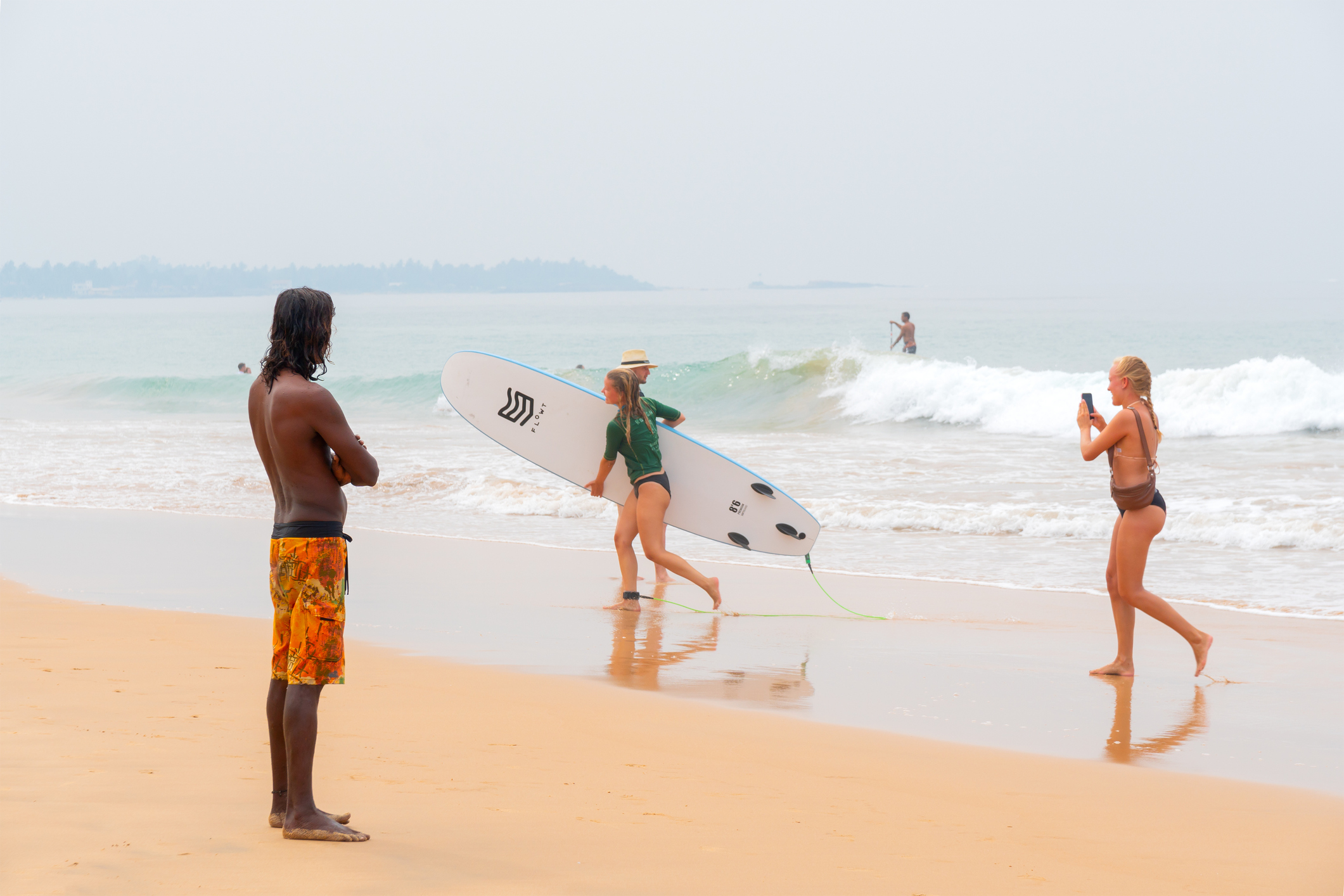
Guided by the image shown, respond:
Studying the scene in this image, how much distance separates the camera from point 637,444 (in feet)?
20.7

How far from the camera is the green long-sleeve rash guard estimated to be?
6250 mm

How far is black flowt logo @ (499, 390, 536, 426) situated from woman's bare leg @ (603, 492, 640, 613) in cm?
124

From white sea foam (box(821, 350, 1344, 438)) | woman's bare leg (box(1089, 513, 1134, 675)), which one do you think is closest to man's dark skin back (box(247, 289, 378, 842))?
woman's bare leg (box(1089, 513, 1134, 675))

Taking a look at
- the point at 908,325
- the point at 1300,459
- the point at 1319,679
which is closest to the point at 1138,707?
the point at 1319,679

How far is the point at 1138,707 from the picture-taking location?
459 centimetres

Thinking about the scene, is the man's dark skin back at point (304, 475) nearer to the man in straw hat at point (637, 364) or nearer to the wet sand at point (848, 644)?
the wet sand at point (848, 644)

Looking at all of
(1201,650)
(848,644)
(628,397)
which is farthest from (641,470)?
(1201,650)

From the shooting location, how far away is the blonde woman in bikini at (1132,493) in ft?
15.9

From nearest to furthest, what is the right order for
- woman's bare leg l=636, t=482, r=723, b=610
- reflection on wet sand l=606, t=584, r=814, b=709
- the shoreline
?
reflection on wet sand l=606, t=584, r=814, b=709
woman's bare leg l=636, t=482, r=723, b=610
the shoreline

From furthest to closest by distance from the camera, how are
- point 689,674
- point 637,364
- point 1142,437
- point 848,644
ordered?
1. point 637,364
2. point 848,644
3. point 689,674
4. point 1142,437

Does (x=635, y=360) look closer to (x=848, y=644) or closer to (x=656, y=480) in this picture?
(x=656, y=480)

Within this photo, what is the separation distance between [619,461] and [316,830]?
480 cm

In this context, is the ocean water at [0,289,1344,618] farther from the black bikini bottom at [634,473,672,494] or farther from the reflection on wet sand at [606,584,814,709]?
the reflection on wet sand at [606,584,814,709]

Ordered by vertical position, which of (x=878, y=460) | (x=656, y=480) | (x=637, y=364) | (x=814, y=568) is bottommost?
(x=814, y=568)
